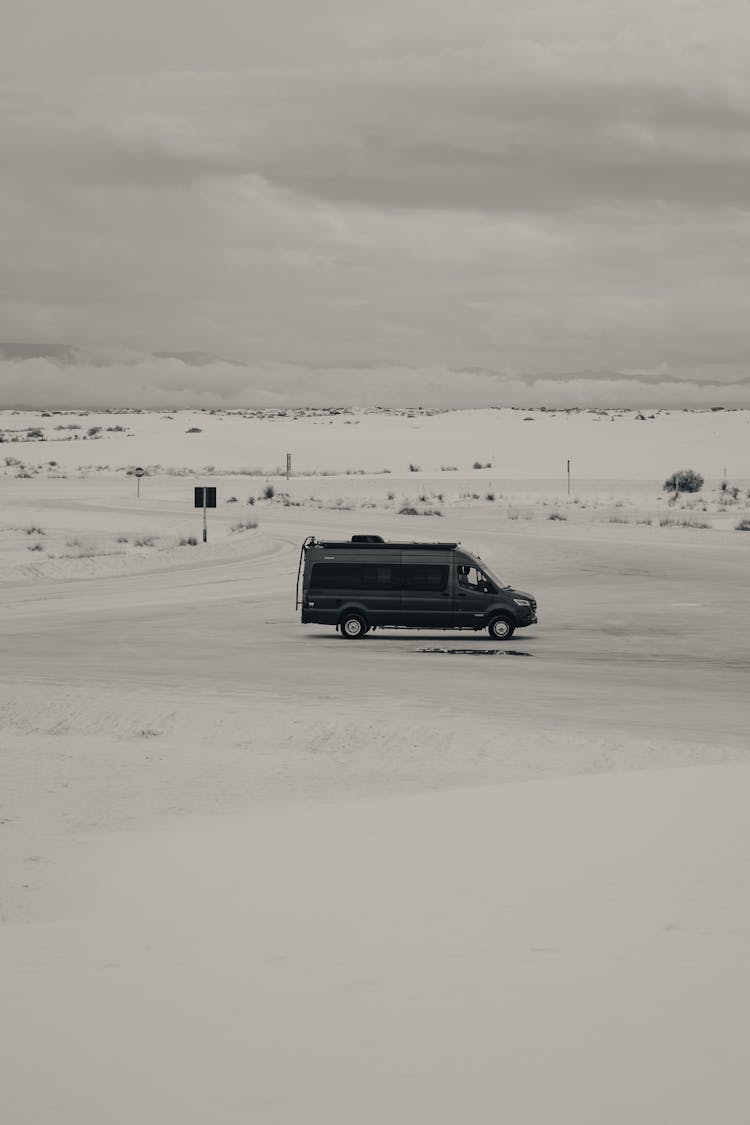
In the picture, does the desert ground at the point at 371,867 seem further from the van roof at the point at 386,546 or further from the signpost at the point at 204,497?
the signpost at the point at 204,497

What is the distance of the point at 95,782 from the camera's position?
14.4 meters

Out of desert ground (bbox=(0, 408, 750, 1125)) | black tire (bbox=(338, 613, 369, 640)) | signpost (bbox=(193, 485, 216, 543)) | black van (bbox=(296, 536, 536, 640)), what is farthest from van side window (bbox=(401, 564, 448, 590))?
signpost (bbox=(193, 485, 216, 543))

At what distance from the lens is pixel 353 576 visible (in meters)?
27.8

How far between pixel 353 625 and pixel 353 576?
3.21 feet

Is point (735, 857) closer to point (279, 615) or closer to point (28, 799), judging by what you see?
point (28, 799)

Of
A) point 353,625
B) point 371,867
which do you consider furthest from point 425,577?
point 371,867

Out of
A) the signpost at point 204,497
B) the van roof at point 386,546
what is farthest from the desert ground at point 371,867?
the signpost at point 204,497

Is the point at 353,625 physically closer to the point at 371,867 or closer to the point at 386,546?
the point at 386,546

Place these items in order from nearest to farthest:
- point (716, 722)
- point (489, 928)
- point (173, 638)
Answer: point (489, 928), point (716, 722), point (173, 638)

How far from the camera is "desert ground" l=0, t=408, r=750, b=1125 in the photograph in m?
6.46

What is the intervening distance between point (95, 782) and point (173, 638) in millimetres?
12480

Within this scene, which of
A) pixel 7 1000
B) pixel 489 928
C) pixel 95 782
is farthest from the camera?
pixel 95 782

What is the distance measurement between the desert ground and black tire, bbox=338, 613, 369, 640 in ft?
1.16

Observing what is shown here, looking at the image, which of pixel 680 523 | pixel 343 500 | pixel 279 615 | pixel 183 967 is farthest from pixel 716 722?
pixel 343 500
